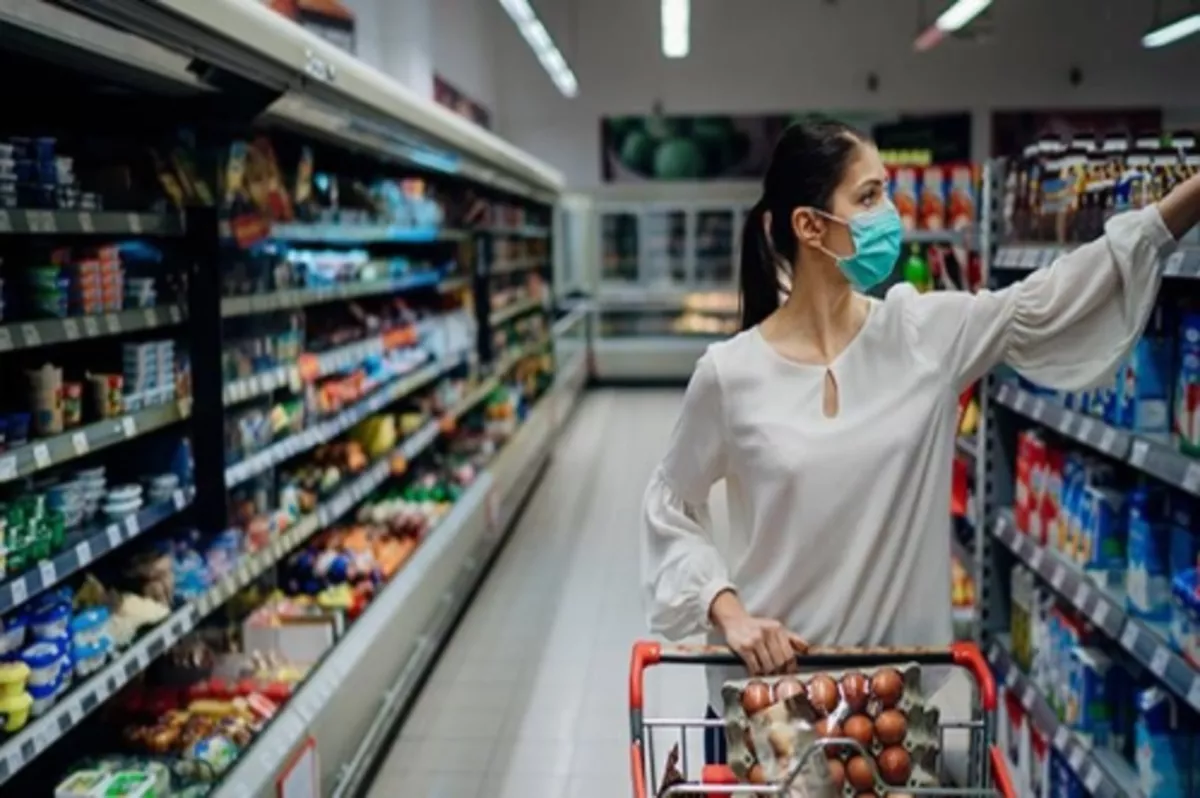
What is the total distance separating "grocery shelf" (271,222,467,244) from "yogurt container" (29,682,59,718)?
176 centimetres

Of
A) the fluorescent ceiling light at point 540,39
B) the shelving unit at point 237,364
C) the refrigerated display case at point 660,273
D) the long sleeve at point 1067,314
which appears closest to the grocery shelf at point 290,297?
the shelving unit at point 237,364

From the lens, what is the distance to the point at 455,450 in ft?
23.9

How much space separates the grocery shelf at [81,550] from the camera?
8.18 feet

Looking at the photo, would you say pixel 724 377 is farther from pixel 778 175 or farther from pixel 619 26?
pixel 619 26

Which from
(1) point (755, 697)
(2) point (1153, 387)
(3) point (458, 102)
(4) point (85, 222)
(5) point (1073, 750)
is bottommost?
(5) point (1073, 750)

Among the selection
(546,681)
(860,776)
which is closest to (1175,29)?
(546,681)

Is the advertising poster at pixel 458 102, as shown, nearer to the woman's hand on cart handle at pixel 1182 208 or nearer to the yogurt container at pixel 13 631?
the yogurt container at pixel 13 631

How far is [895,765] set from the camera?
164 centimetres

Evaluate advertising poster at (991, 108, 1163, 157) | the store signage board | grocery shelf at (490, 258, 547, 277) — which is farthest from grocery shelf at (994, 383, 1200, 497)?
advertising poster at (991, 108, 1163, 157)

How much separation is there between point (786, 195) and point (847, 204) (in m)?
0.10

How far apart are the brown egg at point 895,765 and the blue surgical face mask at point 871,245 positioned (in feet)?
2.30

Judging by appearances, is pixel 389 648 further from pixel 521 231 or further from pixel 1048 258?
pixel 521 231

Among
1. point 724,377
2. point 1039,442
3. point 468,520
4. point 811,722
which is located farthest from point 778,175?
point 468,520

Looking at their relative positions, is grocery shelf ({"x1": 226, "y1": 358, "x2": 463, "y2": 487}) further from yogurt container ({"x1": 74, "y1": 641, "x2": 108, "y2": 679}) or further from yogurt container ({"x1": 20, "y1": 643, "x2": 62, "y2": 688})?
yogurt container ({"x1": 20, "y1": 643, "x2": 62, "y2": 688})
